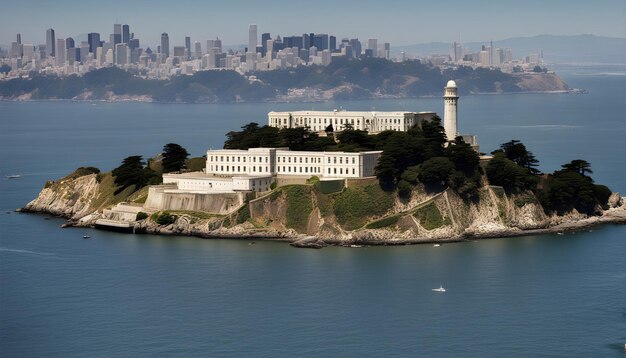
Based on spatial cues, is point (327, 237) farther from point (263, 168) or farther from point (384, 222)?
point (263, 168)

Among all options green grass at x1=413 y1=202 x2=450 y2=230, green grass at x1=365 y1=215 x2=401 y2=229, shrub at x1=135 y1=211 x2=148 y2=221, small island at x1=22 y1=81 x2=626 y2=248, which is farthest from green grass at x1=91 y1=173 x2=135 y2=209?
green grass at x1=413 y1=202 x2=450 y2=230

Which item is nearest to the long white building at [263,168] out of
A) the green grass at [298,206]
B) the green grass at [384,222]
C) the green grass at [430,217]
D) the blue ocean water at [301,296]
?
the green grass at [298,206]

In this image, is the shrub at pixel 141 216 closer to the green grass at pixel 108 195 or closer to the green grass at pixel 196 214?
the green grass at pixel 196 214

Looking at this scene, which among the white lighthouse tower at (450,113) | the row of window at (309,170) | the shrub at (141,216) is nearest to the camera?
the shrub at (141,216)

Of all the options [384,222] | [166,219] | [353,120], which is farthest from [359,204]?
[353,120]

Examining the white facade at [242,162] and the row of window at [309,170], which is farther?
the white facade at [242,162]

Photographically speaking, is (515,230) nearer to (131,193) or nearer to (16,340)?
(131,193)

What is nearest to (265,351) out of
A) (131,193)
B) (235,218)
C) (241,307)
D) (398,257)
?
(241,307)

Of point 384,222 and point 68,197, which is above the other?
point 68,197
